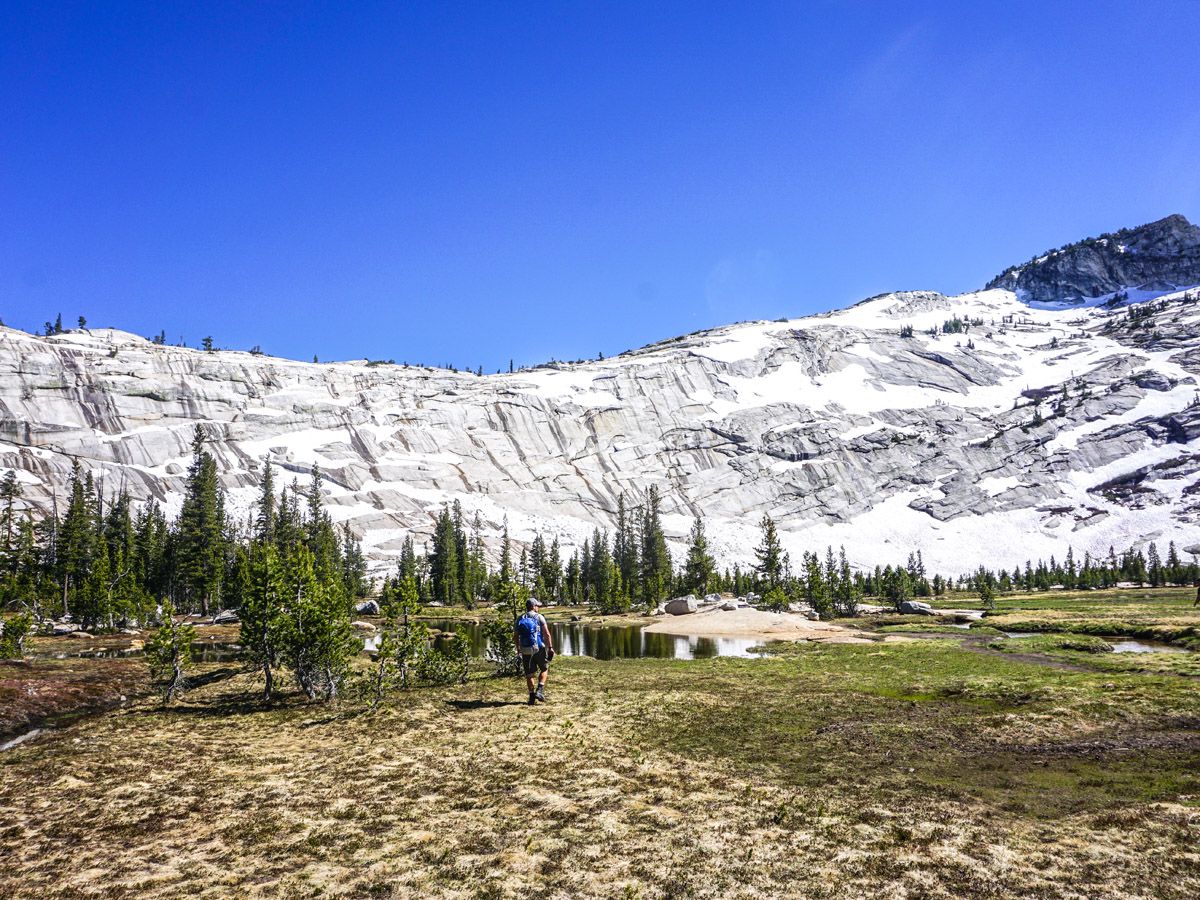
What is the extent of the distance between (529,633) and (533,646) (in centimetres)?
51

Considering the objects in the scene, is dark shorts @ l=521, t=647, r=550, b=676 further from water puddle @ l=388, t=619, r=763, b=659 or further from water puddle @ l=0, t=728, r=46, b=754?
water puddle @ l=388, t=619, r=763, b=659

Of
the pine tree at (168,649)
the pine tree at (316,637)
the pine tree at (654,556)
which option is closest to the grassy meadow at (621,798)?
the pine tree at (316,637)

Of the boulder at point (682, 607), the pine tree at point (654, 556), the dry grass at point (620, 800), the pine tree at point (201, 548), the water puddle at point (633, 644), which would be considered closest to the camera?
the dry grass at point (620, 800)

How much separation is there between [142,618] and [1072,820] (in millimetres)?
78480

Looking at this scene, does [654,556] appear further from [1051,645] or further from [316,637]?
[316,637]

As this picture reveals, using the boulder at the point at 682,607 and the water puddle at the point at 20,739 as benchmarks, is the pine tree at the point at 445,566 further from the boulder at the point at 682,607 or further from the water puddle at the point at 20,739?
the water puddle at the point at 20,739

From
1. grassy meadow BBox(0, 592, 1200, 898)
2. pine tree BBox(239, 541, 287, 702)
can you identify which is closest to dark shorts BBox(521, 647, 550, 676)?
grassy meadow BBox(0, 592, 1200, 898)

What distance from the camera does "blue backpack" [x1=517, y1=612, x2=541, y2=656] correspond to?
19734mm

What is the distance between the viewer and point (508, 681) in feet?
81.5

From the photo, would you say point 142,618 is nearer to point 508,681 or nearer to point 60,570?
point 60,570

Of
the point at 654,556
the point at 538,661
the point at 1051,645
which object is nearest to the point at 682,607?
the point at 654,556

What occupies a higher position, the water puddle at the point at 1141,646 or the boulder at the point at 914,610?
the water puddle at the point at 1141,646

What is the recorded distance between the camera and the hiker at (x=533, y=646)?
64.9 feet

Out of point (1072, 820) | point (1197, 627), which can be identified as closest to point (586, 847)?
point (1072, 820)
